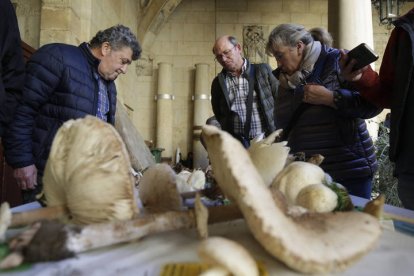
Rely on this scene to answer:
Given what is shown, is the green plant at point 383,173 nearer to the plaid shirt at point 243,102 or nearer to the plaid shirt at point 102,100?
the plaid shirt at point 243,102

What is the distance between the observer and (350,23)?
4367mm

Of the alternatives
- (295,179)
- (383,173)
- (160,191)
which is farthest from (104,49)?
(383,173)

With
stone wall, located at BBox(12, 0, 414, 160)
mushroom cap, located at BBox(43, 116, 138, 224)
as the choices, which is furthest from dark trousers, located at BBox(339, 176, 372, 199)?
stone wall, located at BBox(12, 0, 414, 160)

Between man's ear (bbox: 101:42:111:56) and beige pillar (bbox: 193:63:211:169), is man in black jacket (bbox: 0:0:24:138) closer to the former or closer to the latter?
man's ear (bbox: 101:42:111:56)

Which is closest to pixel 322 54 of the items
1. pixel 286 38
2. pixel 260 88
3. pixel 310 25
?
pixel 286 38

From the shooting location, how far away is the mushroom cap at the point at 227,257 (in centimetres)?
52

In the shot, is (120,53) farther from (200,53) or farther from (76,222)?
(200,53)

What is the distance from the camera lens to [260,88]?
127 inches

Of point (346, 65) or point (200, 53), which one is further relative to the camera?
point (200, 53)

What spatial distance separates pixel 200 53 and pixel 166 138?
2710 mm

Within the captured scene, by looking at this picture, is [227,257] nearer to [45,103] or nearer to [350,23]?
[45,103]

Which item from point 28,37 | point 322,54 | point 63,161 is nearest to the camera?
point 63,161

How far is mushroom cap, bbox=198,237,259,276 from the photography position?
1.72ft

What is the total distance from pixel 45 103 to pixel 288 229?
1.92 metres
